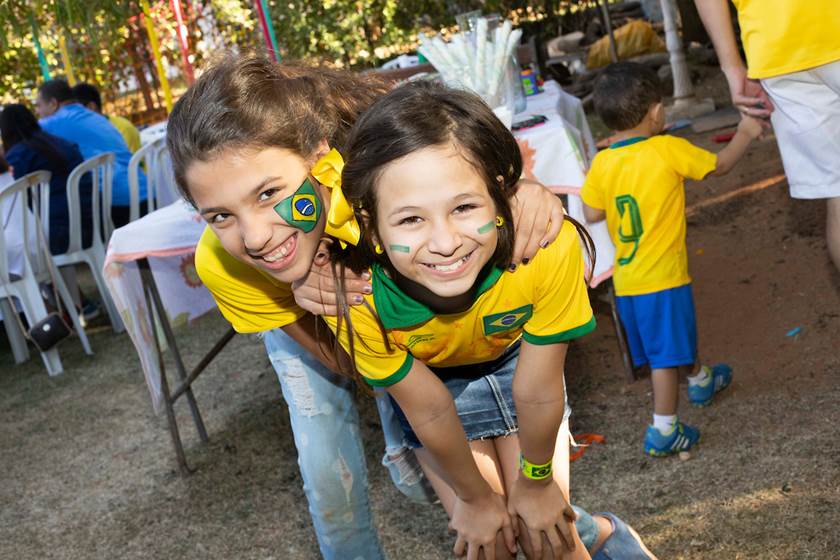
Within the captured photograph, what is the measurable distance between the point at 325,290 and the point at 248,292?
272mm

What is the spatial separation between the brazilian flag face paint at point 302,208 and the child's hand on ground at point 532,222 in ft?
1.17

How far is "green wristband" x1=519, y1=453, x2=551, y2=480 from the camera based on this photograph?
1869mm

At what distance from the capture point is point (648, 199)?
308 centimetres

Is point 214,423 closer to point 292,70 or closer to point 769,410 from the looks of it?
point 769,410

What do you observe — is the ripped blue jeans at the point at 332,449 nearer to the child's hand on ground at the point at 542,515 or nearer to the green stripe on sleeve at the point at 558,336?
the child's hand on ground at the point at 542,515

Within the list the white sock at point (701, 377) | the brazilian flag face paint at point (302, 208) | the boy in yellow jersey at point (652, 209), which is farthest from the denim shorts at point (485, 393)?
the white sock at point (701, 377)

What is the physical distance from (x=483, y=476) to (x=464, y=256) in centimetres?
58

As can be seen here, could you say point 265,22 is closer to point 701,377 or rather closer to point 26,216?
point 701,377

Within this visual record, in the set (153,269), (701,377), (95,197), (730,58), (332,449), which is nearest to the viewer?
(332,449)

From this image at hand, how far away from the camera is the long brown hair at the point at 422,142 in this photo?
5.37 ft

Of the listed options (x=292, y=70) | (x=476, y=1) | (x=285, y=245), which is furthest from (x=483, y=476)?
(x=476, y=1)

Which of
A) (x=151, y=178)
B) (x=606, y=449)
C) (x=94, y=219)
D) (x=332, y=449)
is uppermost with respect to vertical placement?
(x=332, y=449)

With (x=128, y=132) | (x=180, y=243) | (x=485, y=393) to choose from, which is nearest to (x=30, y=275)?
(x=128, y=132)

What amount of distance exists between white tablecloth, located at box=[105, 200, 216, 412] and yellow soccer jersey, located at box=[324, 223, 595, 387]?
4.84 ft
